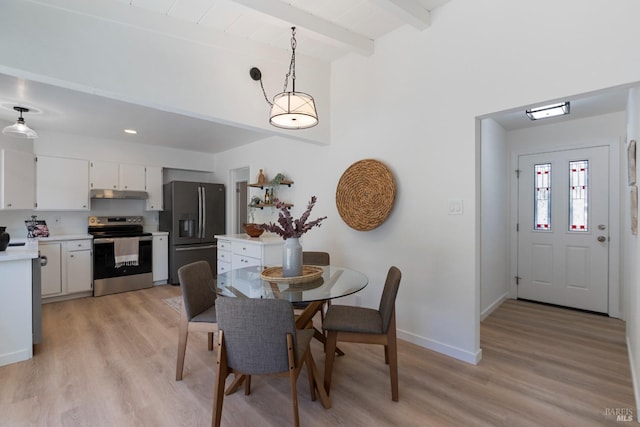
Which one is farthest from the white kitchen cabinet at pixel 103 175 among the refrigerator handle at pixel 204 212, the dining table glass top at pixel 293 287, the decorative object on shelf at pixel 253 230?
the dining table glass top at pixel 293 287

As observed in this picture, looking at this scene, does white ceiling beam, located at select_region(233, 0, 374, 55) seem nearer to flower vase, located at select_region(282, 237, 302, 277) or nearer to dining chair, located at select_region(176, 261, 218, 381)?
flower vase, located at select_region(282, 237, 302, 277)

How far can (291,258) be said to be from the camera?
225cm

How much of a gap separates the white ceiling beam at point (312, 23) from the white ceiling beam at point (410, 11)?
51 centimetres

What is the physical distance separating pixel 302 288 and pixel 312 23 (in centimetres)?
209

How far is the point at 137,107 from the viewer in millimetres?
3318

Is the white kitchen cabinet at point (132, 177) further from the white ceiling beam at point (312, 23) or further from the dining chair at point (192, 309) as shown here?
the white ceiling beam at point (312, 23)

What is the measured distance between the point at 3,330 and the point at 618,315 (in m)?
6.00

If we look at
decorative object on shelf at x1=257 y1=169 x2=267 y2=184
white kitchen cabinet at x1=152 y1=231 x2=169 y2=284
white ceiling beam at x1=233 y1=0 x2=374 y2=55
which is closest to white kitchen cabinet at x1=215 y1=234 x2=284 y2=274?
decorative object on shelf at x1=257 y1=169 x2=267 y2=184

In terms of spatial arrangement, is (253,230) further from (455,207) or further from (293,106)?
(455,207)

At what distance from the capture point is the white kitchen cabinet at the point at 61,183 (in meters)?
4.15

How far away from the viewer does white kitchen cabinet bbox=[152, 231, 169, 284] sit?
16.3ft

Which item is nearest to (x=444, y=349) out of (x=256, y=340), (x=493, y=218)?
(x=256, y=340)

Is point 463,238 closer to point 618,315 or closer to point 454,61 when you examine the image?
point 454,61

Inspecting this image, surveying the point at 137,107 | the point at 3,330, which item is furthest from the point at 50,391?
the point at 137,107
